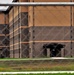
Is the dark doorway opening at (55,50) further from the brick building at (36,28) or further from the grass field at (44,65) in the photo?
the grass field at (44,65)

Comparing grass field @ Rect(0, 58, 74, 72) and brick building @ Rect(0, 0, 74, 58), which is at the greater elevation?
brick building @ Rect(0, 0, 74, 58)

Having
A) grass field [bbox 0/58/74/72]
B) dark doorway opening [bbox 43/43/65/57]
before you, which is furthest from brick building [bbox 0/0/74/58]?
grass field [bbox 0/58/74/72]

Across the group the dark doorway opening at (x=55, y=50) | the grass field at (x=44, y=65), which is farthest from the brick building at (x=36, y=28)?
the grass field at (x=44, y=65)

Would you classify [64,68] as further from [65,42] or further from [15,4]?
[65,42]

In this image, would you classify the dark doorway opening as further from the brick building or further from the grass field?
the grass field

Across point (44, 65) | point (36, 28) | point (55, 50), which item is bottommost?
point (44, 65)

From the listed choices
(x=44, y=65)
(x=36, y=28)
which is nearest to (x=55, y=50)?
(x=44, y=65)

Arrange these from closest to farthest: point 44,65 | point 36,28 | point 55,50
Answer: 1. point 44,65
2. point 55,50
3. point 36,28

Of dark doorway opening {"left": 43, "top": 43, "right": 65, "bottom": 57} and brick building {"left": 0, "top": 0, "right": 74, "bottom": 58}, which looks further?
dark doorway opening {"left": 43, "top": 43, "right": 65, "bottom": 57}

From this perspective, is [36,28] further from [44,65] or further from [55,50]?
[44,65]

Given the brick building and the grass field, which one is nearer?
the brick building

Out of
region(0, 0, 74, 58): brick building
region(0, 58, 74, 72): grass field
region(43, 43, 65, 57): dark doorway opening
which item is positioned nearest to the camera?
region(0, 0, 74, 58): brick building

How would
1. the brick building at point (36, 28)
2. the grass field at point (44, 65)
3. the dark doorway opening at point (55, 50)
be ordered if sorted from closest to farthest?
the brick building at point (36, 28)
the grass field at point (44, 65)
the dark doorway opening at point (55, 50)

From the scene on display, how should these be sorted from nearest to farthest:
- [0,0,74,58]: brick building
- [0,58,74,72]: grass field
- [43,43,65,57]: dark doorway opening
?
1. [0,0,74,58]: brick building
2. [0,58,74,72]: grass field
3. [43,43,65,57]: dark doorway opening
